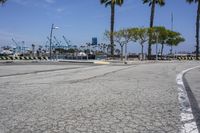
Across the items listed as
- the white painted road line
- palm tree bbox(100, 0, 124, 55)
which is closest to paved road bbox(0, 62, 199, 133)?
the white painted road line

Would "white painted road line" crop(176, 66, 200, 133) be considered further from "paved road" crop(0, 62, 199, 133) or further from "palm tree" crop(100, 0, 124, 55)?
"palm tree" crop(100, 0, 124, 55)

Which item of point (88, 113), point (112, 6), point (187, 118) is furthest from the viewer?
point (112, 6)

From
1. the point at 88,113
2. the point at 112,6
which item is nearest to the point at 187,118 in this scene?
the point at 88,113

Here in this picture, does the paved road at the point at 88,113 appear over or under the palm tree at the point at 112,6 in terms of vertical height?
under

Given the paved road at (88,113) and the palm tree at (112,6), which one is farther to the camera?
the palm tree at (112,6)

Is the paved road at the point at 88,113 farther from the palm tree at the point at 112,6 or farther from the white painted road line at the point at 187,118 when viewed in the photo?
the palm tree at the point at 112,6

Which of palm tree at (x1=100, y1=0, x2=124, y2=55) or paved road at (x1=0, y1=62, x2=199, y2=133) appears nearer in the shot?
paved road at (x1=0, y1=62, x2=199, y2=133)

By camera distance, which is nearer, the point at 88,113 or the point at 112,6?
the point at 88,113

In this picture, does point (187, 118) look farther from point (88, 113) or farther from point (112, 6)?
point (112, 6)

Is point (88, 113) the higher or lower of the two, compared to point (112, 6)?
lower

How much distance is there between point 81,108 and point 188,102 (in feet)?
8.63

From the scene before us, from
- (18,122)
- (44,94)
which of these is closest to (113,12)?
(44,94)

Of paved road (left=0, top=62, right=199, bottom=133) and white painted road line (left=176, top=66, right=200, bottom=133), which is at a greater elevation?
paved road (left=0, top=62, right=199, bottom=133)

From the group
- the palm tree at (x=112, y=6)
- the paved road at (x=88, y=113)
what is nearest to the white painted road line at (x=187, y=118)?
the paved road at (x=88, y=113)
